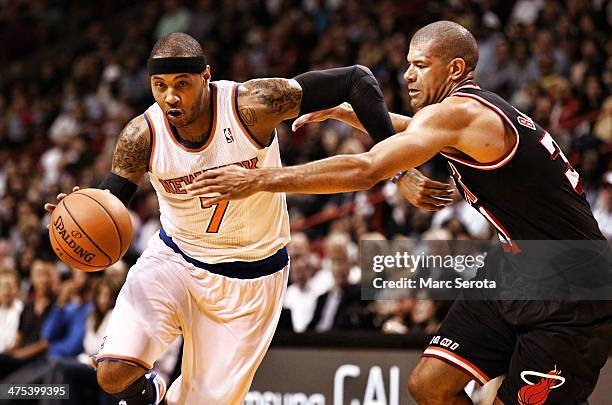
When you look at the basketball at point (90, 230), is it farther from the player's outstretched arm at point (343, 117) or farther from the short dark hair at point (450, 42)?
the short dark hair at point (450, 42)

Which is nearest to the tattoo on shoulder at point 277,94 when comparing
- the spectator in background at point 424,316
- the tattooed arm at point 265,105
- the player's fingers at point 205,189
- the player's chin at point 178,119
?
the tattooed arm at point 265,105

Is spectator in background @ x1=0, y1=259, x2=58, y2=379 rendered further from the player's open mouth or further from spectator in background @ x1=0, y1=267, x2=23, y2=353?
the player's open mouth

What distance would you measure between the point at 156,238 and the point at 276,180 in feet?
4.58

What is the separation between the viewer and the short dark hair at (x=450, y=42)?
14.8 feet

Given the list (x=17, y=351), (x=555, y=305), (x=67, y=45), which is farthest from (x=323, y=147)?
(x=67, y=45)

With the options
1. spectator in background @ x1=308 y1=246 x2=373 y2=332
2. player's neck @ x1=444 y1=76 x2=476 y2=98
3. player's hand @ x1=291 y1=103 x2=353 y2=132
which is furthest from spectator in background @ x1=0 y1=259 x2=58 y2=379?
player's neck @ x1=444 y1=76 x2=476 y2=98

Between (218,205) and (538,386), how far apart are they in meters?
1.83

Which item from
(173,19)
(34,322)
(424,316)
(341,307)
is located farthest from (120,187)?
Answer: (173,19)

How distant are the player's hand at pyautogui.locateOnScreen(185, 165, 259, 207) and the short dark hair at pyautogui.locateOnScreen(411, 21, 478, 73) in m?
1.20

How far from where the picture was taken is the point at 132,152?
4828mm

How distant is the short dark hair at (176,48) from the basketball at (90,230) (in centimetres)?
76

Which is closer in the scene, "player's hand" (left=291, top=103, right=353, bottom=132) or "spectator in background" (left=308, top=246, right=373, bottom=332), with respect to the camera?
"player's hand" (left=291, top=103, right=353, bottom=132)

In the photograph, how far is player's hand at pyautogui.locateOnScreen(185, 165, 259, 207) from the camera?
386 cm

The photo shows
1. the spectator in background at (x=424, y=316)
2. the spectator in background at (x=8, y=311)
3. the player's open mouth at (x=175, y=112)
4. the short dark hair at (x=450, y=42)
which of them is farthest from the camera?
the spectator in background at (x=8, y=311)
